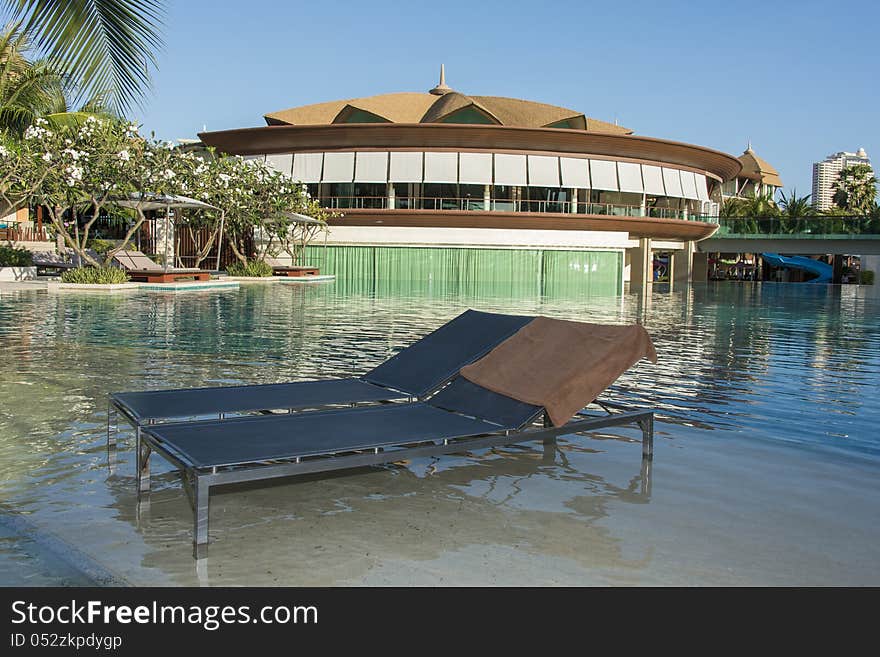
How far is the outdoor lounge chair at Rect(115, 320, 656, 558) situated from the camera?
4.35 metres

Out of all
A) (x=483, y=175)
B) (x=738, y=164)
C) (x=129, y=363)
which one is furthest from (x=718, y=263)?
(x=129, y=363)

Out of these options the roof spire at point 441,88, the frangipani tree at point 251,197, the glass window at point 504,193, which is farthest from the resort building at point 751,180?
the frangipani tree at point 251,197

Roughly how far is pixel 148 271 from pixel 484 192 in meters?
24.6

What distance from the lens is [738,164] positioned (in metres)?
61.4

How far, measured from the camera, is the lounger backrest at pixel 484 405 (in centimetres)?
553

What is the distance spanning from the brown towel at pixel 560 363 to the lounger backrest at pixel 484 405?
48 millimetres

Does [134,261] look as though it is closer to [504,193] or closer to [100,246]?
[100,246]

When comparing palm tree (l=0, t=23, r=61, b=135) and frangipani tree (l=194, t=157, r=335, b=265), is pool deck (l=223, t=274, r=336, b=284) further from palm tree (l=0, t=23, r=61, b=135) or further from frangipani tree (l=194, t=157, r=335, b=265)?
palm tree (l=0, t=23, r=61, b=135)

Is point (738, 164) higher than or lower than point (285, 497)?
higher

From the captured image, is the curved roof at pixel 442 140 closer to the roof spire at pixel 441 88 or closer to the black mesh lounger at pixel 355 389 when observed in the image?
the roof spire at pixel 441 88

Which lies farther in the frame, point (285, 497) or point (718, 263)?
point (718, 263)

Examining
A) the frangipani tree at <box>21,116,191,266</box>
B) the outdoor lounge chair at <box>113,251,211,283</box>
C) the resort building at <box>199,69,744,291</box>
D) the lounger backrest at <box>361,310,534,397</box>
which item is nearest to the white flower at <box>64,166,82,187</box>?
the frangipani tree at <box>21,116,191,266</box>
